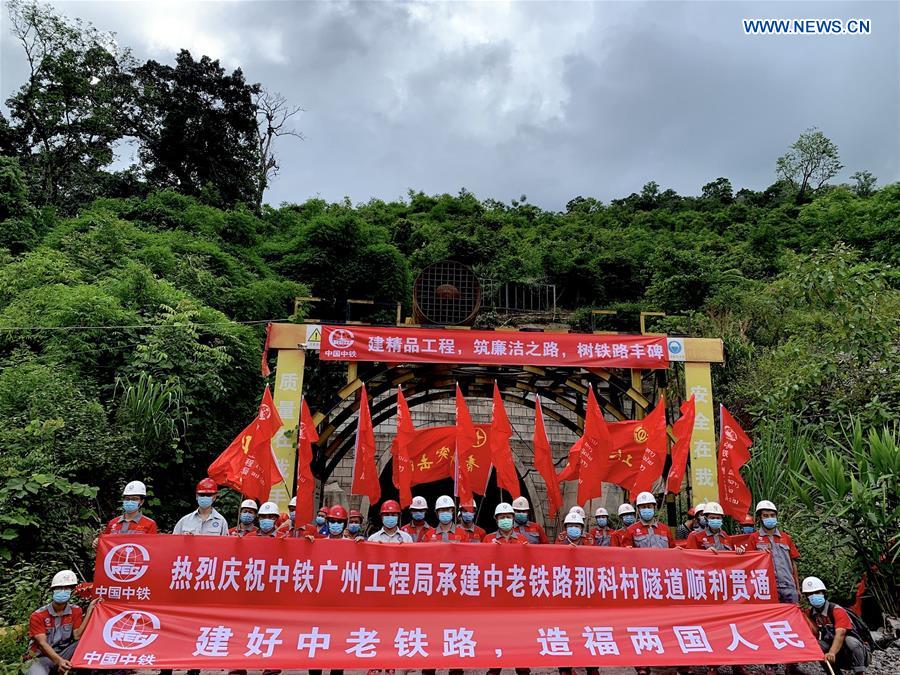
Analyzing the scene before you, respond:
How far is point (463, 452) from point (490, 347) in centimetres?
209

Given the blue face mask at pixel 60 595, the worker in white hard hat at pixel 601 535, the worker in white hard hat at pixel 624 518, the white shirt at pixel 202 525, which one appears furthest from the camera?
the worker in white hard hat at pixel 601 535

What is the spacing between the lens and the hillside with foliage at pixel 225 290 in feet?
24.9

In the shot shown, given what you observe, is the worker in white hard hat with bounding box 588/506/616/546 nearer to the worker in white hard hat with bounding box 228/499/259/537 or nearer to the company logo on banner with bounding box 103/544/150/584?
the worker in white hard hat with bounding box 228/499/259/537

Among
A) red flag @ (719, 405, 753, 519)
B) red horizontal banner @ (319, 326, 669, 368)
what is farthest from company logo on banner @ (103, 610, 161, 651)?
red flag @ (719, 405, 753, 519)

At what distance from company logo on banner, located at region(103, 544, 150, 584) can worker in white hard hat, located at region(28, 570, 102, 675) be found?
0.69 feet

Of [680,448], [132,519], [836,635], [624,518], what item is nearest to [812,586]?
[836,635]

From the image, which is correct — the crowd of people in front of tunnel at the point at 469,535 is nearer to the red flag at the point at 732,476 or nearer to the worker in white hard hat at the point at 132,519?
the worker in white hard hat at the point at 132,519

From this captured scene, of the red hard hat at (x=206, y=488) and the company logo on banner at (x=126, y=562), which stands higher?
the red hard hat at (x=206, y=488)

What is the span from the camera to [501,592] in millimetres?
4965

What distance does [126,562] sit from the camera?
480cm

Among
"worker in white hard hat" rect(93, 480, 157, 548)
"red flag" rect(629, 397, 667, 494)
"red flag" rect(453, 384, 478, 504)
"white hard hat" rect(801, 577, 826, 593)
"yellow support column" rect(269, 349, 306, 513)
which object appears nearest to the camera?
→ "white hard hat" rect(801, 577, 826, 593)

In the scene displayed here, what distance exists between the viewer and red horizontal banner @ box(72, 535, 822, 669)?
4547 mm

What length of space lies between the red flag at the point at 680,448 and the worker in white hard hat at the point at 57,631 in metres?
5.53

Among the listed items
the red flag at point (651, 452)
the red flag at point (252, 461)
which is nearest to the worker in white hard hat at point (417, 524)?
the red flag at point (252, 461)
